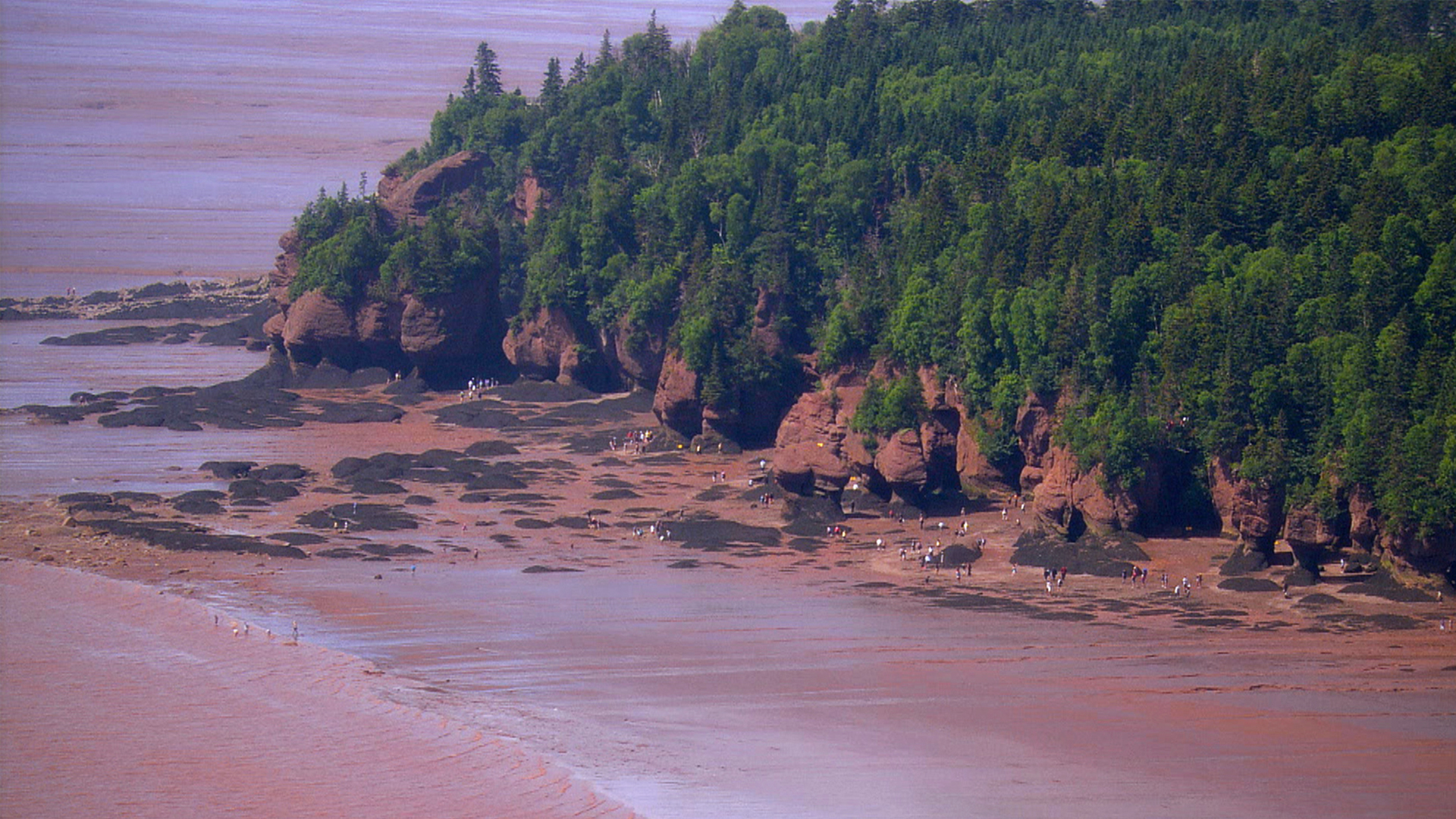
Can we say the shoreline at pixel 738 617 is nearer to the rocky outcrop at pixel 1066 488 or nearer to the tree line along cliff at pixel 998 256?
the rocky outcrop at pixel 1066 488

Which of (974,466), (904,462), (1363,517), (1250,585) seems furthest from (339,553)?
(1363,517)

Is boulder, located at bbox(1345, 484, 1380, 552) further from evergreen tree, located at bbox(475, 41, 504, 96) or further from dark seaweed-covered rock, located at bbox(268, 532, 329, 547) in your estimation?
evergreen tree, located at bbox(475, 41, 504, 96)

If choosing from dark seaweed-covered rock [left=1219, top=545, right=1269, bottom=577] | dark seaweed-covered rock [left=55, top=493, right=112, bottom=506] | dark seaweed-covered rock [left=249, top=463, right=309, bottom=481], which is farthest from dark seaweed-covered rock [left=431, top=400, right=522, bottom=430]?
dark seaweed-covered rock [left=1219, top=545, right=1269, bottom=577]

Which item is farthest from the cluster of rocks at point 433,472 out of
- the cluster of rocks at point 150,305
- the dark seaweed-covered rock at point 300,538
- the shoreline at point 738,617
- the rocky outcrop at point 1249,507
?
the cluster of rocks at point 150,305

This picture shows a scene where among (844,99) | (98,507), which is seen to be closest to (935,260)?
(844,99)

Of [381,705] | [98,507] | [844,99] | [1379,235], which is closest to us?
[381,705]

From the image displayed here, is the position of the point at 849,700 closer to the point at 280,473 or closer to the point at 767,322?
the point at 280,473

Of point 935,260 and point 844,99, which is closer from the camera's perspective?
point 935,260

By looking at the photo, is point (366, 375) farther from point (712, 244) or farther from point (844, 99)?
point (844, 99)
